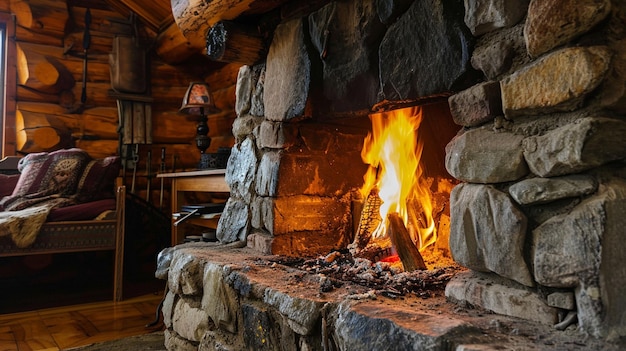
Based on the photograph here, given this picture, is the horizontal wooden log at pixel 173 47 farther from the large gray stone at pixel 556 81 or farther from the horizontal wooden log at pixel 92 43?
the large gray stone at pixel 556 81

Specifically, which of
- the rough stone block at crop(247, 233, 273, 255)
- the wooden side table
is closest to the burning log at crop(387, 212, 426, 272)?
the rough stone block at crop(247, 233, 273, 255)

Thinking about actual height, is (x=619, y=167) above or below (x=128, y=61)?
below

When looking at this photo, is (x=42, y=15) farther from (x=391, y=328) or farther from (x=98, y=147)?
(x=391, y=328)

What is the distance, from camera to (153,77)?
14.2 feet

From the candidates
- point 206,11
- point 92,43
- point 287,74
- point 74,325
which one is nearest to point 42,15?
point 92,43

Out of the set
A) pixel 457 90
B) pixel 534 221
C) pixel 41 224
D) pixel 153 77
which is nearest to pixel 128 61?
pixel 153 77

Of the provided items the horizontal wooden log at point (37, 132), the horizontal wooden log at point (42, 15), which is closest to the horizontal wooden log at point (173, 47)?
the horizontal wooden log at point (42, 15)

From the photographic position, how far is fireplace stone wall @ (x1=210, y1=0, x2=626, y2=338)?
827mm

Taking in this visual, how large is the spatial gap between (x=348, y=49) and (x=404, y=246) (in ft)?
2.25

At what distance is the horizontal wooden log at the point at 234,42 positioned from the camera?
187cm

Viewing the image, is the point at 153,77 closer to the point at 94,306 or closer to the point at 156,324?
the point at 94,306

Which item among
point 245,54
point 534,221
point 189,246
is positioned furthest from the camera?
point 189,246

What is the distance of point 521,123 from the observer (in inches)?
38.7

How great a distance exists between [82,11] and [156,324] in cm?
305
